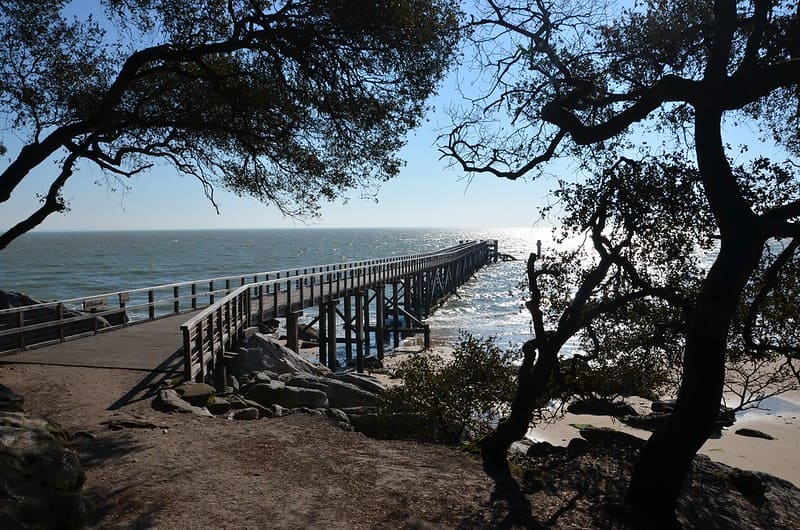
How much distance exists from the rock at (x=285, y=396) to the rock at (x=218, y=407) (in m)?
1.04

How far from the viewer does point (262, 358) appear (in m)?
14.4

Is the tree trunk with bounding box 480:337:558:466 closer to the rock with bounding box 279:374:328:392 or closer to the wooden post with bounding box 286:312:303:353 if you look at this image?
the rock with bounding box 279:374:328:392

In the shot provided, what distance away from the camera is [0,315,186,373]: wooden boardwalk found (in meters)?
11.4

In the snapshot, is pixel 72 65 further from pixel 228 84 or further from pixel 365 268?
pixel 365 268

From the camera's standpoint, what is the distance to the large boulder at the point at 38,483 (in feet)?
13.9

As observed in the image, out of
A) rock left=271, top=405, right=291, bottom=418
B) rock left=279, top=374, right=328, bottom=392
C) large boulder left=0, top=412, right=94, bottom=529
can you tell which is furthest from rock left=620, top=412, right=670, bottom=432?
large boulder left=0, top=412, right=94, bottom=529

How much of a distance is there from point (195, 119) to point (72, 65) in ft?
8.63

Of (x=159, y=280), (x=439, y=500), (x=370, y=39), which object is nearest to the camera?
A: (x=439, y=500)

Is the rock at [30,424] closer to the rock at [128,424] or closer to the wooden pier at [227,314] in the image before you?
the rock at [128,424]

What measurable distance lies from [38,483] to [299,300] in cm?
1734

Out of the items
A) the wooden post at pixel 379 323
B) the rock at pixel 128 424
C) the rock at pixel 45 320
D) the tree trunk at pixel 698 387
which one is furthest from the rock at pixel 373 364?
the tree trunk at pixel 698 387

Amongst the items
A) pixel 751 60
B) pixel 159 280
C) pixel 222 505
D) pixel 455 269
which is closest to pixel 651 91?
pixel 751 60

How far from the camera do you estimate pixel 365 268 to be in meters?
30.8

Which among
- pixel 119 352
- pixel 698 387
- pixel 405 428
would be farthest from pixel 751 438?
Answer: pixel 119 352
